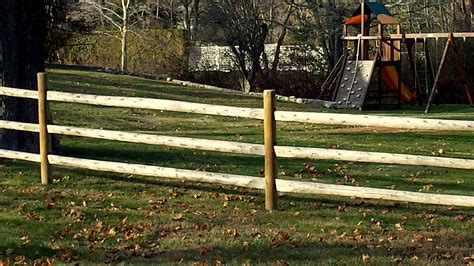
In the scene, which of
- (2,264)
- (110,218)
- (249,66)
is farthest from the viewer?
(249,66)

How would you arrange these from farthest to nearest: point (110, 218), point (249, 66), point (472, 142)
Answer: point (249, 66) < point (472, 142) < point (110, 218)

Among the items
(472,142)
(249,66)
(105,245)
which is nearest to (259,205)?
(105,245)

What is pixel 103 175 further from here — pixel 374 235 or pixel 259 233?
pixel 374 235

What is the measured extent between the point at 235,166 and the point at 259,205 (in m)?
3.06

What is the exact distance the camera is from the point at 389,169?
12.9 m

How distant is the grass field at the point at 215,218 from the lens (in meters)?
7.68

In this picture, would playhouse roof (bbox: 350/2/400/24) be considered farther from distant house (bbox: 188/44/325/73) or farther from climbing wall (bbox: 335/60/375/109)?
distant house (bbox: 188/44/325/73)

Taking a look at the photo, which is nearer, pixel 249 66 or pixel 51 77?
pixel 51 77

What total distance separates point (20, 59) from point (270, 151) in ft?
→ 16.6

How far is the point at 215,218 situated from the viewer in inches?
359

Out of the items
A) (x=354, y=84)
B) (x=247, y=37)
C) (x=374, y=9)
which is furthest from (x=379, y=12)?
(x=247, y=37)

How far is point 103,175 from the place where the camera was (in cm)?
1152

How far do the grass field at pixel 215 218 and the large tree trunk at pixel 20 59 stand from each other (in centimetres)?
46

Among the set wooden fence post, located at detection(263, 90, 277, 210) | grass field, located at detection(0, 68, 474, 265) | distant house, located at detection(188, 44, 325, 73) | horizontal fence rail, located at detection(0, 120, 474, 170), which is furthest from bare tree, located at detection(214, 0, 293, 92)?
wooden fence post, located at detection(263, 90, 277, 210)
